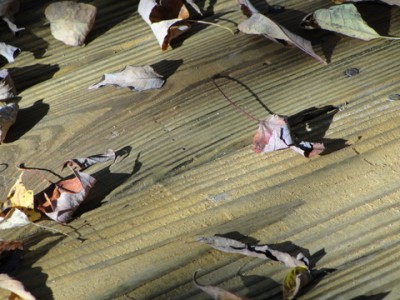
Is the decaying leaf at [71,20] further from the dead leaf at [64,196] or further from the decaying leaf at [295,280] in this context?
the decaying leaf at [295,280]

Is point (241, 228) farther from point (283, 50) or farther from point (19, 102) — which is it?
point (19, 102)

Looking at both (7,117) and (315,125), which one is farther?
(7,117)

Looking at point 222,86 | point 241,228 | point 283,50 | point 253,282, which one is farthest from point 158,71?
point 253,282

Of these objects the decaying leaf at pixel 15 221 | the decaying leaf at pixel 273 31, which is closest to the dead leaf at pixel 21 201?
the decaying leaf at pixel 15 221

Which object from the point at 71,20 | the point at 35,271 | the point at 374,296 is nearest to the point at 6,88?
the point at 71,20

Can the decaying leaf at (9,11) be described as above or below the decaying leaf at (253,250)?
above

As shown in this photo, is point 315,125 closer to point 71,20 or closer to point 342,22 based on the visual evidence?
point 342,22
